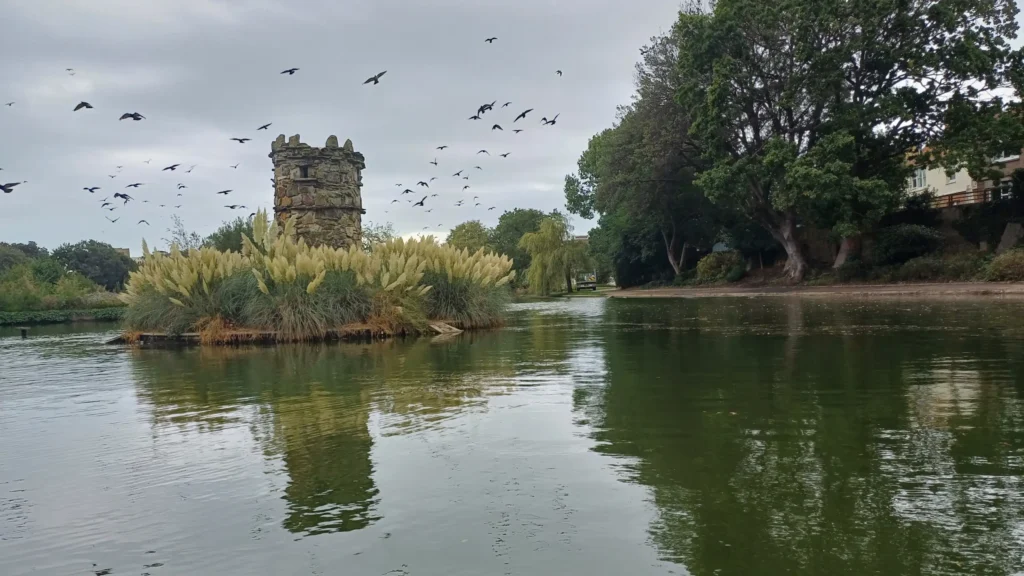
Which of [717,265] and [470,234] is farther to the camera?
[470,234]

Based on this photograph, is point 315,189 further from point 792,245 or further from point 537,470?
point 792,245

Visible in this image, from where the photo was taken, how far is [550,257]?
49062mm

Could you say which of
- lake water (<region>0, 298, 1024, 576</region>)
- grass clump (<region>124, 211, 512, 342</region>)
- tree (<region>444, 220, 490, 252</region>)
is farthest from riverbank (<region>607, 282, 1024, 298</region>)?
tree (<region>444, 220, 490, 252</region>)

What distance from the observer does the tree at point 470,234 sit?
6431 cm

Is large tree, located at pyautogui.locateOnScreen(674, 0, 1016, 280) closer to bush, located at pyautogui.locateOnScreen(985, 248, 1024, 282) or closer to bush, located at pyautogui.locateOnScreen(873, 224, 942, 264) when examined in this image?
bush, located at pyautogui.locateOnScreen(873, 224, 942, 264)

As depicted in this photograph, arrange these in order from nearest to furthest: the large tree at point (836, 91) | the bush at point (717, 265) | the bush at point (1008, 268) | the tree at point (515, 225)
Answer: the bush at point (1008, 268), the large tree at point (836, 91), the bush at point (717, 265), the tree at point (515, 225)

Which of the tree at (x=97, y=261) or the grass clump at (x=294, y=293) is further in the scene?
the tree at (x=97, y=261)

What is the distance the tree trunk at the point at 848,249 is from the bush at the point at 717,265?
9563 millimetres

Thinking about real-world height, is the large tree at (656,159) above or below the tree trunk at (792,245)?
above

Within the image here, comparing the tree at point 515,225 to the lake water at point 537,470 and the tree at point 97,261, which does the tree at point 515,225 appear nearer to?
the tree at point 97,261

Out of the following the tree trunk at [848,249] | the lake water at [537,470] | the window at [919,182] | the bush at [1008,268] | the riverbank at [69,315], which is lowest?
the lake water at [537,470]

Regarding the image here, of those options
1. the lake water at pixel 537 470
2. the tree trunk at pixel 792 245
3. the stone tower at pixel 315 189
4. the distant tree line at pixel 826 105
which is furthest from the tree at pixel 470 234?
the lake water at pixel 537 470

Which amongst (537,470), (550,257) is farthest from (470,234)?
(537,470)

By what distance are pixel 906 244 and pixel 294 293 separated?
88.1 ft
